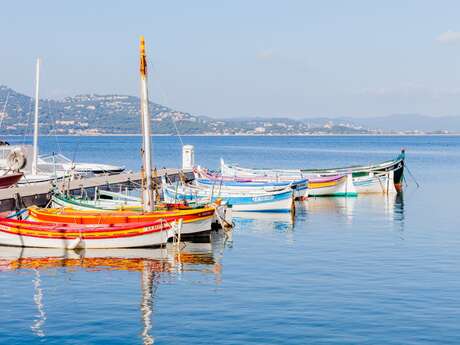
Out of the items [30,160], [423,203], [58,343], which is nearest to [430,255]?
[58,343]

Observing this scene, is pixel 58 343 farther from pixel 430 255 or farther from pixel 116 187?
pixel 116 187

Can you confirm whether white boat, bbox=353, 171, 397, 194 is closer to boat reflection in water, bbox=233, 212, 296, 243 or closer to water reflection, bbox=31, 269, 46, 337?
boat reflection in water, bbox=233, 212, 296, 243

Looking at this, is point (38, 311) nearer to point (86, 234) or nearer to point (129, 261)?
point (129, 261)

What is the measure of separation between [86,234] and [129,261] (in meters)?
3.09

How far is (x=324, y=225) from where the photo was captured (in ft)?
143

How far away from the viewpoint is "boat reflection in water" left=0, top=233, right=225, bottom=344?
27922 millimetres

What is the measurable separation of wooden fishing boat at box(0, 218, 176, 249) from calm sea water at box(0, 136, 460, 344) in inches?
24.7

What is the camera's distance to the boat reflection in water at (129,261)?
27.9 metres

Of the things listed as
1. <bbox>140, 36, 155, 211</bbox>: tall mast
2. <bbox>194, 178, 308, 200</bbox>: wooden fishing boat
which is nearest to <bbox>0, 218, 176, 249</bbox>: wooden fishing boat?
<bbox>140, 36, 155, 211</bbox>: tall mast

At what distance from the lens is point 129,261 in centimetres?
3092

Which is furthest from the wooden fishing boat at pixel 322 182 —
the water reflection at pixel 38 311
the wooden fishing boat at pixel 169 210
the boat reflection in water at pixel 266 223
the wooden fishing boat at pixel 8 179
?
the water reflection at pixel 38 311

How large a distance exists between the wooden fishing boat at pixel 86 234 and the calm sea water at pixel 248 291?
0.63 metres

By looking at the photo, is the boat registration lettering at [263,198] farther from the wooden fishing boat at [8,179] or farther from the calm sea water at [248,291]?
the wooden fishing boat at [8,179]

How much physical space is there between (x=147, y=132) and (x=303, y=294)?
12.6m
